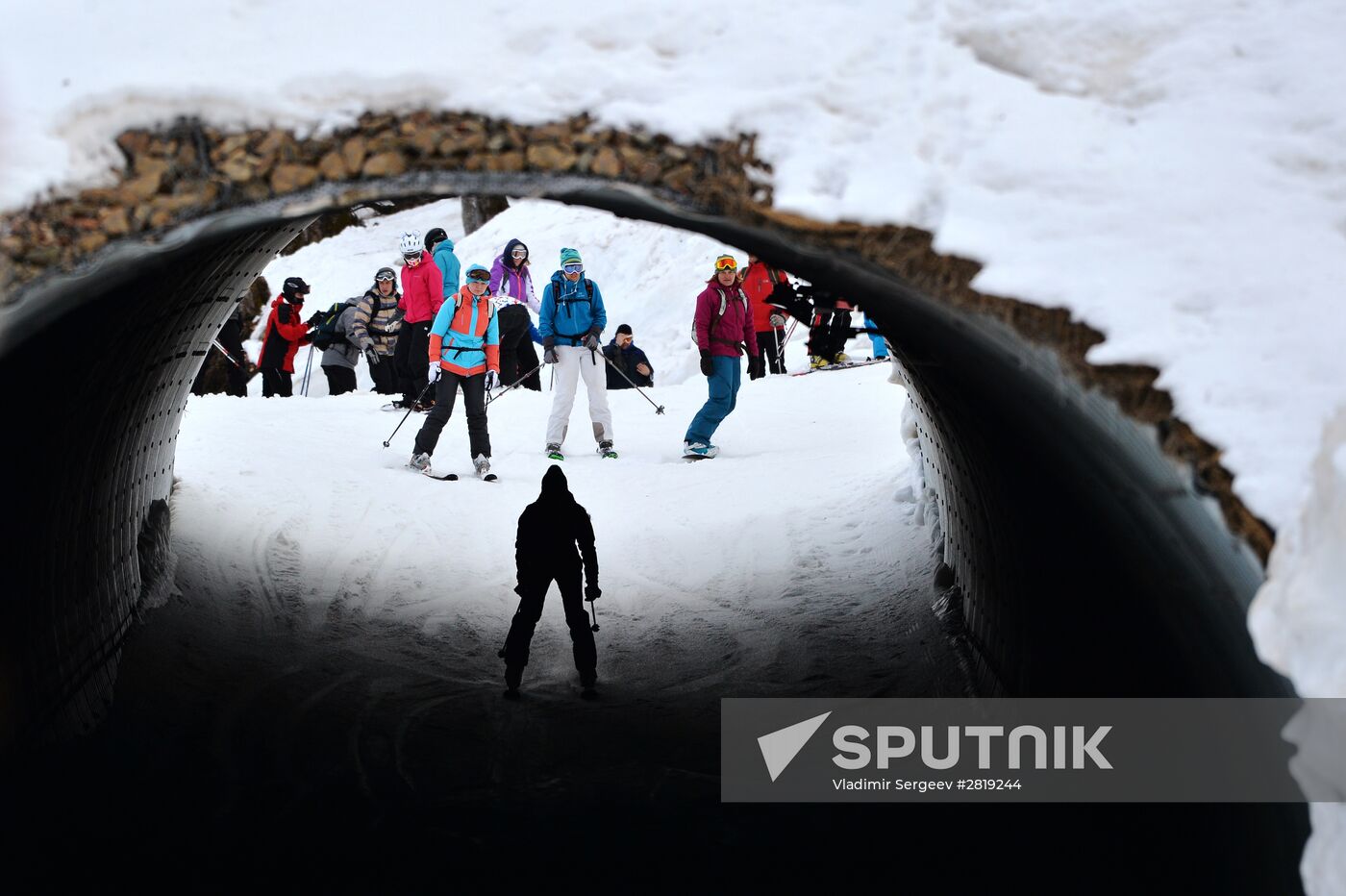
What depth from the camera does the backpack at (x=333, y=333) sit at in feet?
52.2

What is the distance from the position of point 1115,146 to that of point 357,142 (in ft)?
8.24

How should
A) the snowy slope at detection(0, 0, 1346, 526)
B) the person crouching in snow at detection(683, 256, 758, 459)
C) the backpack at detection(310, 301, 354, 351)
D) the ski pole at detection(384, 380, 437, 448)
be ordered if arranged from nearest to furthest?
the snowy slope at detection(0, 0, 1346, 526) < the person crouching in snow at detection(683, 256, 758, 459) < the ski pole at detection(384, 380, 437, 448) < the backpack at detection(310, 301, 354, 351)

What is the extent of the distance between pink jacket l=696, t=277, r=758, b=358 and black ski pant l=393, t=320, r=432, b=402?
2.98 meters

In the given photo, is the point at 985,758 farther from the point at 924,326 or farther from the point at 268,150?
the point at 268,150

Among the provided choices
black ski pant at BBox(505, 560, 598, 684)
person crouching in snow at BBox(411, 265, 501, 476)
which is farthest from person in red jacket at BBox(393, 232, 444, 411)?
black ski pant at BBox(505, 560, 598, 684)

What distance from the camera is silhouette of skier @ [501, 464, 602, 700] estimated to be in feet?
24.5

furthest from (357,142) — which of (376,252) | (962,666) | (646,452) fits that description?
(376,252)

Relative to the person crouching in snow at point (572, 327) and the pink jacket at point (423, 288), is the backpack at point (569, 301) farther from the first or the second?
the pink jacket at point (423, 288)

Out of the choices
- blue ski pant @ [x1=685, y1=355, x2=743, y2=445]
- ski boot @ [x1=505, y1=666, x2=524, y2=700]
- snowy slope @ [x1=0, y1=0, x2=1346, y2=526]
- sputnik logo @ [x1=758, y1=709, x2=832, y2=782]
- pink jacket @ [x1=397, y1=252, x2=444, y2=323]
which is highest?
snowy slope @ [x1=0, y1=0, x2=1346, y2=526]

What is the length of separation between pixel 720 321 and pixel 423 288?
3.09 meters

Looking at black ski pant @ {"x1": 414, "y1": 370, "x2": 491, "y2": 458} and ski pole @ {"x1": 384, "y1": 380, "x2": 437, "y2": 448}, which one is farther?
ski pole @ {"x1": 384, "y1": 380, "x2": 437, "y2": 448}

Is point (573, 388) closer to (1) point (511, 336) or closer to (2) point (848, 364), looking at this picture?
(1) point (511, 336)

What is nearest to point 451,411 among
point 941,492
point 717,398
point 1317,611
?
point 717,398

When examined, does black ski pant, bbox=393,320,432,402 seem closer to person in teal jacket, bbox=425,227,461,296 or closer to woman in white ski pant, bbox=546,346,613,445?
person in teal jacket, bbox=425,227,461,296
